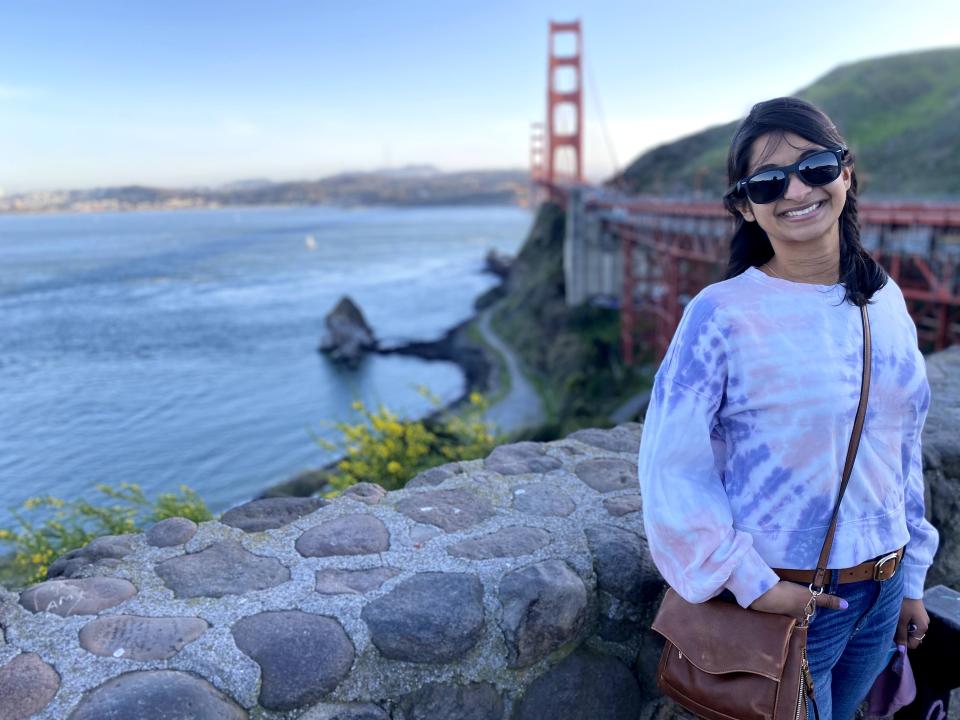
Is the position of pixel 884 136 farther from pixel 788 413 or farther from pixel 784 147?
pixel 788 413

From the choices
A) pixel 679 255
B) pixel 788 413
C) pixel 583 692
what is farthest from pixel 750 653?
pixel 679 255

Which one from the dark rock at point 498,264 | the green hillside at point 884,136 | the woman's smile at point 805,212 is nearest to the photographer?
the woman's smile at point 805,212

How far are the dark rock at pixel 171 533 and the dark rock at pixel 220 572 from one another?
0.10 meters

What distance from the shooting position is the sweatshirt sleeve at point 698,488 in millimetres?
1127

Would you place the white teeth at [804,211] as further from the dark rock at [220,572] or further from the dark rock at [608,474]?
the dark rock at [220,572]

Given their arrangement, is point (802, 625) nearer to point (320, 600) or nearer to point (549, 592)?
point (549, 592)

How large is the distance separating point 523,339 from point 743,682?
3211 cm

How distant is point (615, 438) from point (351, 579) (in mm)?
1265

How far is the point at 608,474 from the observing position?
2.27m

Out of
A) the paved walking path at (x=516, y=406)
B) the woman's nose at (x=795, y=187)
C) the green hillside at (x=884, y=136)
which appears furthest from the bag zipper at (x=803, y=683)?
the green hillside at (x=884, y=136)

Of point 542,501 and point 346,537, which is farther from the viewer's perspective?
point 542,501

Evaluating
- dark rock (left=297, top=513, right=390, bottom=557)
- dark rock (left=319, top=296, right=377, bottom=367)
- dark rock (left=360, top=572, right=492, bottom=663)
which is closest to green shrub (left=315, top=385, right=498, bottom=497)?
dark rock (left=297, top=513, right=390, bottom=557)

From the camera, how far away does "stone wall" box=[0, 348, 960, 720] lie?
137 centimetres

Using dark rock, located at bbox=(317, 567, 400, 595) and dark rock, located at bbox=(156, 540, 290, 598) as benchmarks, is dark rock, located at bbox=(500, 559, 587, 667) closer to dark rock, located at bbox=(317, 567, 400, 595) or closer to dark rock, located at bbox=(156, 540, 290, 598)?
dark rock, located at bbox=(317, 567, 400, 595)
